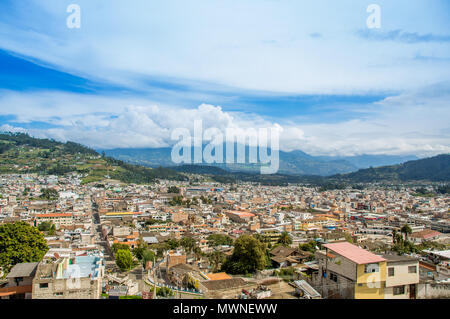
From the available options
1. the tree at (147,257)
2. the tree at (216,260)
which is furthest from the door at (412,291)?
the tree at (147,257)

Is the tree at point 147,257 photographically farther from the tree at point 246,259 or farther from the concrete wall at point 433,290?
the concrete wall at point 433,290

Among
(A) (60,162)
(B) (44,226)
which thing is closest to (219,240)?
A: (B) (44,226)

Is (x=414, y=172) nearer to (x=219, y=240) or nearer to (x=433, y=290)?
(x=219, y=240)

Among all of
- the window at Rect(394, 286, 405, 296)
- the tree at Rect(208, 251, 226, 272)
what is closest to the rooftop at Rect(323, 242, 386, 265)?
the window at Rect(394, 286, 405, 296)

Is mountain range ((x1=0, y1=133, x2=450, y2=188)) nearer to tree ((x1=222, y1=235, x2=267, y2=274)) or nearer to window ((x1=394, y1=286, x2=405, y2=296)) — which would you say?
tree ((x1=222, y1=235, x2=267, y2=274))

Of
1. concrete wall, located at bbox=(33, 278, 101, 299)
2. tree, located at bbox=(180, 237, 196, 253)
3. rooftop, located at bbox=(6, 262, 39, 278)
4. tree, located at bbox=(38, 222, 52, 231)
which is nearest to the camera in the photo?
concrete wall, located at bbox=(33, 278, 101, 299)
